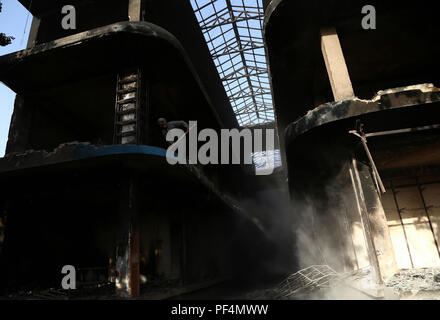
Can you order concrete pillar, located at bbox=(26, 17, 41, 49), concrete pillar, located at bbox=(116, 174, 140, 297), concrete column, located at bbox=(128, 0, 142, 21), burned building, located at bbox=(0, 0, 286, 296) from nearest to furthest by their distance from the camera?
concrete pillar, located at bbox=(116, 174, 140, 297) → burned building, located at bbox=(0, 0, 286, 296) → concrete column, located at bbox=(128, 0, 142, 21) → concrete pillar, located at bbox=(26, 17, 41, 49)

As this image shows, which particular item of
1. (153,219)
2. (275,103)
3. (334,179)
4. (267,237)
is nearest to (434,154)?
(334,179)

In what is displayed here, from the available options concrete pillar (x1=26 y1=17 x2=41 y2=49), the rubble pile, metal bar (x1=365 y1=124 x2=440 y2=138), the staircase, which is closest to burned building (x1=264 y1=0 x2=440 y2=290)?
metal bar (x1=365 y1=124 x2=440 y2=138)

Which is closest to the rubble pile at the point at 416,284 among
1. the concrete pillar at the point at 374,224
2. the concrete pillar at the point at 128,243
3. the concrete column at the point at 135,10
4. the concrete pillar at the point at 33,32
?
the concrete pillar at the point at 374,224

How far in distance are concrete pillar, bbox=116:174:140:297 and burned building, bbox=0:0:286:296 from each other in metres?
0.02

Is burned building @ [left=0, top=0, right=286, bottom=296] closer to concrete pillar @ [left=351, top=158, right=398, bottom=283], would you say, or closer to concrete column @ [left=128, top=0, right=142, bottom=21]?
concrete column @ [left=128, top=0, right=142, bottom=21]

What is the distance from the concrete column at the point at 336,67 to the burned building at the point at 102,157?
3757mm

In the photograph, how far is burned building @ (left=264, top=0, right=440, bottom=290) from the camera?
540 centimetres

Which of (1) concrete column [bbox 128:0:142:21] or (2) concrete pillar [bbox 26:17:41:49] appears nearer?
Answer: (1) concrete column [bbox 128:0:142:21]

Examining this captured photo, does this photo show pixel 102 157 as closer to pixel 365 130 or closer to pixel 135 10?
pixel 135 10

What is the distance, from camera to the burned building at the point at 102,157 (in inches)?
245

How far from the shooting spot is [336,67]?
6199 millimetres

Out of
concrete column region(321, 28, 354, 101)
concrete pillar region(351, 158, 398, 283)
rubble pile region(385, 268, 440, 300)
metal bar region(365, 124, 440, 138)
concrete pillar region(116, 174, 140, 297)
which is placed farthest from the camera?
concrete column region(321, 28, 354, 101)

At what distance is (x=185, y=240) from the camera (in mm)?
9398
